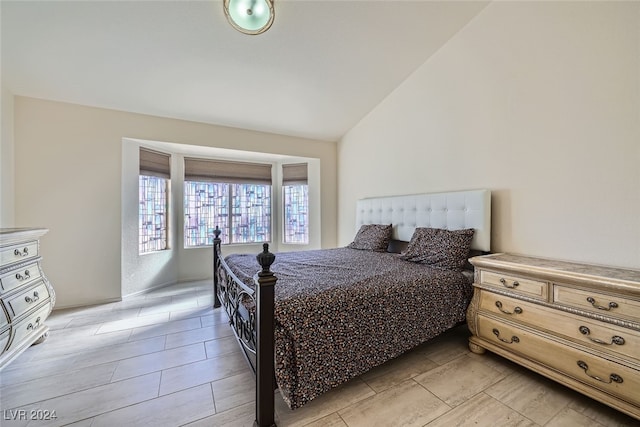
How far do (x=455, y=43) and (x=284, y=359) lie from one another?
3.31 m

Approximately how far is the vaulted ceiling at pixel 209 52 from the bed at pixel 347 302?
5.62ft

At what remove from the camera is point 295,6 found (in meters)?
2.12

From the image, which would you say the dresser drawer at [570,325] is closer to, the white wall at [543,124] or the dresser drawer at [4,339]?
the white wall at [543,124]

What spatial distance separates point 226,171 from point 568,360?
4578 mm

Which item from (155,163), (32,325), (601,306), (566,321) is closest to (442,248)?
(566,321)

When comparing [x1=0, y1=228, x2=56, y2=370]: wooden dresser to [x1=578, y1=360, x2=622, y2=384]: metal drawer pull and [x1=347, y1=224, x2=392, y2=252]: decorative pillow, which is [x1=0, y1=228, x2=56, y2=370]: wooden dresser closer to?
[x1=347, y1=224, x2=392, y2=252]: decorative pillow

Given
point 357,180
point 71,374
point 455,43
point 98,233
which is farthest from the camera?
Result: point 357,180

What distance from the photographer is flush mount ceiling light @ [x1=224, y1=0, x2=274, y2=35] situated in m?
2.00

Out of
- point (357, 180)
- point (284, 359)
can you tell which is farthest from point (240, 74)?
point (284, 359)

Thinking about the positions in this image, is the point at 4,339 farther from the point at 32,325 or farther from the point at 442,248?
the point at 442,248

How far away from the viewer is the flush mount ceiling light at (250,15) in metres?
2.00

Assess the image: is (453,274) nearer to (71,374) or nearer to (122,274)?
(71,374)

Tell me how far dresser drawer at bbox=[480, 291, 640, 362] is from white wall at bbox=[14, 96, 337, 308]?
4.03 meters

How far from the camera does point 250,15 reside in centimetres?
209
